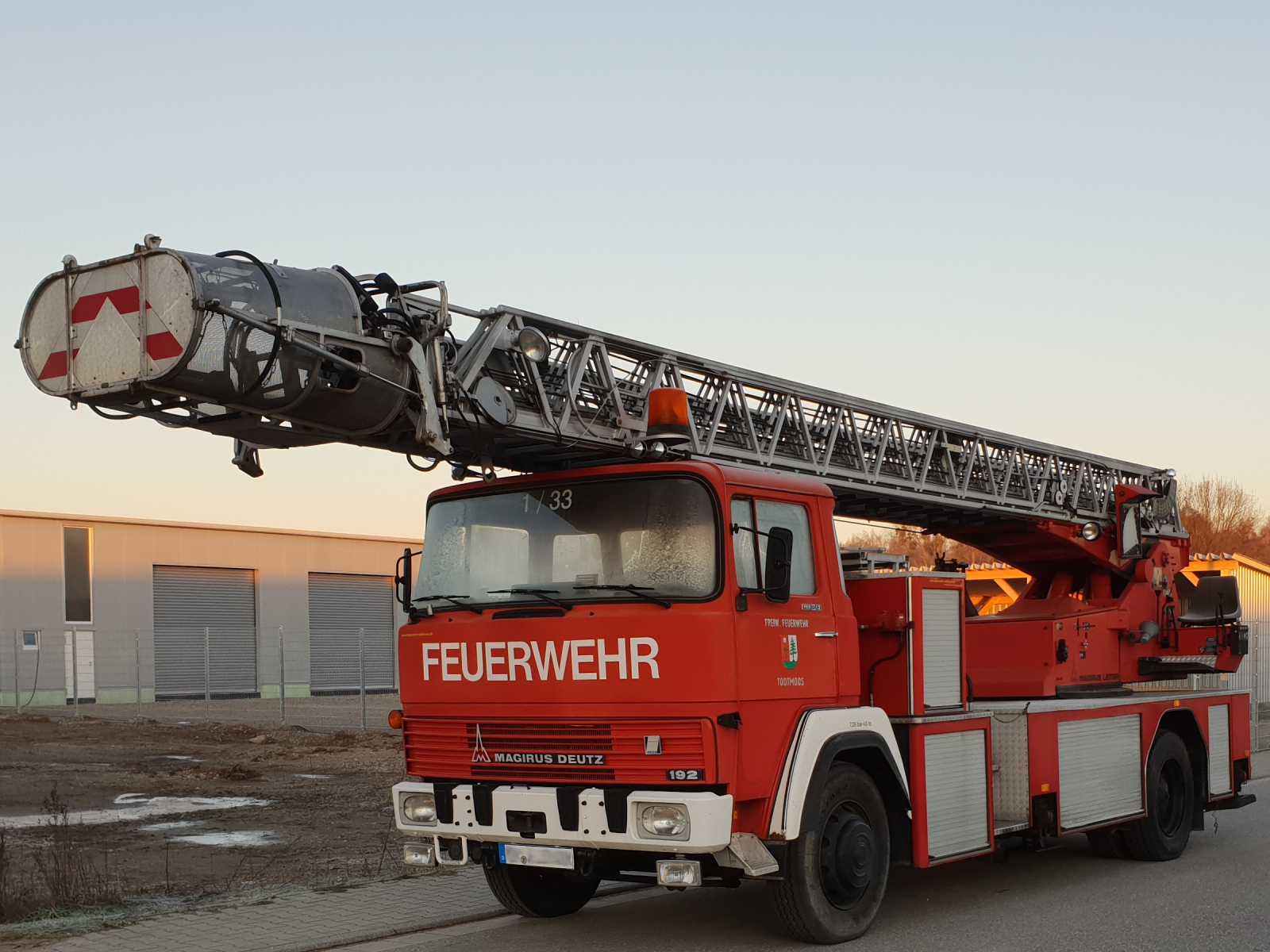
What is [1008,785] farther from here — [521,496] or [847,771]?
[521,496]

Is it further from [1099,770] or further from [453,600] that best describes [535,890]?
[1099,770]

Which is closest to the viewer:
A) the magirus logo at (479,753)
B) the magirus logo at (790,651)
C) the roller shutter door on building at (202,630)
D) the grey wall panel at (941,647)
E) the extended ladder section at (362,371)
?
the extended ladder section at (362,371)

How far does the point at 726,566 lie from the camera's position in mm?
6805

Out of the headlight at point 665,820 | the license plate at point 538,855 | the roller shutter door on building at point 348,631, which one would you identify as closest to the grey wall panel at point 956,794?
the headlight at point 665,820

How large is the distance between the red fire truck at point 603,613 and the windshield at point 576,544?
0.05 ft

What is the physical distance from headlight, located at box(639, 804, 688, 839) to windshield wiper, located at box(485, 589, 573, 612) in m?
1.09

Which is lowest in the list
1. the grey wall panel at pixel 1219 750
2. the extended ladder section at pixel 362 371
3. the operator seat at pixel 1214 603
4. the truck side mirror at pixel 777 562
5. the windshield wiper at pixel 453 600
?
the grey wall panel at pixel 1219 750

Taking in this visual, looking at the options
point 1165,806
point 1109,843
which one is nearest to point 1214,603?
point 1165,806

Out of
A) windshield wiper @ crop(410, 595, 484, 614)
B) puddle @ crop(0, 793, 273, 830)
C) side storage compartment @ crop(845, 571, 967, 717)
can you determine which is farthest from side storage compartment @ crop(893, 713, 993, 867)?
puddle @ crop(0, 793, 273, 830)

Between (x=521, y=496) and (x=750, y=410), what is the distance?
2.44 m

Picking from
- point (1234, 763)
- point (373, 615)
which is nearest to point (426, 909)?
point (1234, 763)

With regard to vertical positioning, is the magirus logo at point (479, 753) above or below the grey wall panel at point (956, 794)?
above

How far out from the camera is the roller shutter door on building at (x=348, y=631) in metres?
39.0

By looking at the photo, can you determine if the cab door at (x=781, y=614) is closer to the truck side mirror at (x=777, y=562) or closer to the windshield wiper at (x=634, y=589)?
the truck side mirror at (x=777, y=562)
